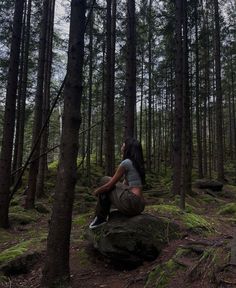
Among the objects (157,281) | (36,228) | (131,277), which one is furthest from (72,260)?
(36,228)

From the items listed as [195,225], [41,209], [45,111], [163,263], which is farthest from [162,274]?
[45,111]

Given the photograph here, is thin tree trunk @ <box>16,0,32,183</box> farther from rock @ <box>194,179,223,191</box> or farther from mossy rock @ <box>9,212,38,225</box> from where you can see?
rock @ <box>194,179,223,191</box>

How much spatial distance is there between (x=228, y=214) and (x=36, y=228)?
555 cm

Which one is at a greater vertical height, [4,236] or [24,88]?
[24,88]

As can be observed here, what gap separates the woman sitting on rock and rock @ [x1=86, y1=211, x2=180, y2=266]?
173 millimetres

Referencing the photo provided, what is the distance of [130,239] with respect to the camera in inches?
195

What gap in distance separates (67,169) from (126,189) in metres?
1.10

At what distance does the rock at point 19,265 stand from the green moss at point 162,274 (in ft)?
7.05

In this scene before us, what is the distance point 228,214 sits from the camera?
9867mm

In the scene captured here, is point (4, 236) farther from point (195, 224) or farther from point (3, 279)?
point (195, 224)

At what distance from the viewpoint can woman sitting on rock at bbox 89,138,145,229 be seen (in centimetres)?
516

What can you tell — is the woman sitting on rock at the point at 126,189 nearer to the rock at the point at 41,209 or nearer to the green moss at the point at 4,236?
the green moss at the point at 4,236

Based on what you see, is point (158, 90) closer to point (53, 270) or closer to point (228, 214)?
point (228, 214)

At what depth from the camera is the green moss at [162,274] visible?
4.08 meters
